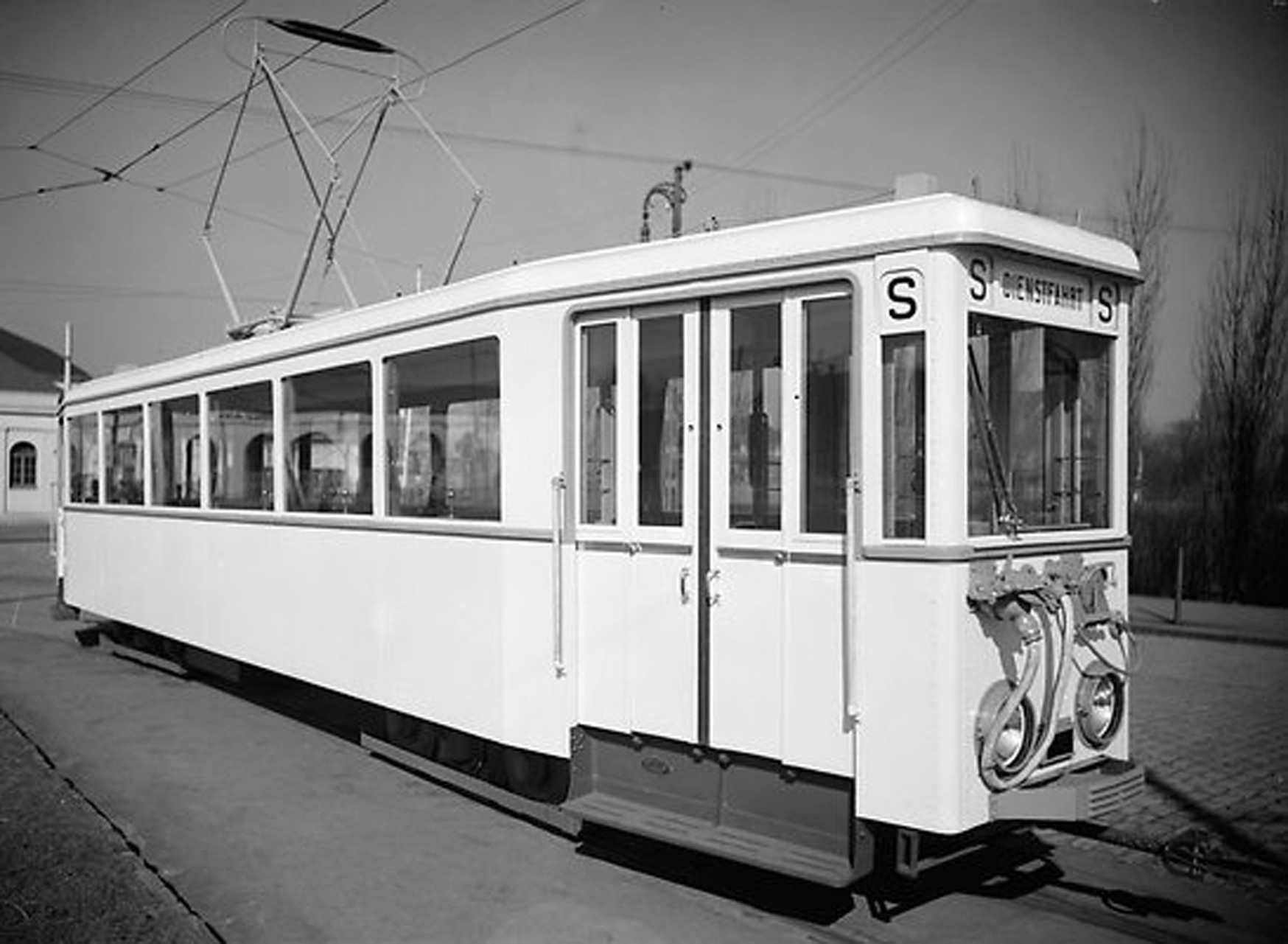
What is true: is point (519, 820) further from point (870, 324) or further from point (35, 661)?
point (35, 661)

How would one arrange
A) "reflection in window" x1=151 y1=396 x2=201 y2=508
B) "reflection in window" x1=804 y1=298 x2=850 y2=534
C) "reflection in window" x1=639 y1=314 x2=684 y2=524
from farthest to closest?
"reflection in window" x1=151 y1=396 x2=201 y2=508 → "reflection in window" x1=639 y1=314 x2=684 y2=524 → "reflection in window" x1=804 y1=298 x2=850 y2=534

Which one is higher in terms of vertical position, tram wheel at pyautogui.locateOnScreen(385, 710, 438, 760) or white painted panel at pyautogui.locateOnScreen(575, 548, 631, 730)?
white painted panel at pyautogui.locateOnScreen(575, 548, 631, 730)

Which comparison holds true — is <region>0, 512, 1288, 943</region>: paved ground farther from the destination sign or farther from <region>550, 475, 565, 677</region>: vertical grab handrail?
the destination sign

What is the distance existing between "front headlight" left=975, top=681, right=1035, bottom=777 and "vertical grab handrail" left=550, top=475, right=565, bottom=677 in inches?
88.4

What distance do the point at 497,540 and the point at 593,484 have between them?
0.71 metres

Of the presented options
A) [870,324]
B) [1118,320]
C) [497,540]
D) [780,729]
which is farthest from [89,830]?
[1118,320]

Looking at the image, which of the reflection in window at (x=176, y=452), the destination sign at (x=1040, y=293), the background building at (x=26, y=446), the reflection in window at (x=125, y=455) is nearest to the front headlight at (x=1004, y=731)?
the destination sign at (x=1040, y=293)

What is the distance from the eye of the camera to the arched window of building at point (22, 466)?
53938mm

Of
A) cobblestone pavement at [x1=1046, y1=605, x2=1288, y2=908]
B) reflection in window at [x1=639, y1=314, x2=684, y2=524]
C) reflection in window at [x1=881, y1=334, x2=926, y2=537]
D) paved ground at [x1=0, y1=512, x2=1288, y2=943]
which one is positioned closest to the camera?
reflection in window at [x1=881, y1=334, x2=926, y2=537]

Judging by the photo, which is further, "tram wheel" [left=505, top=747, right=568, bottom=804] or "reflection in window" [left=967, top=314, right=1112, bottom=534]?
"tram wheel" [left=505, top=747, right=568, bottom=804]

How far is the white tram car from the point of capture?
5387 millimetres

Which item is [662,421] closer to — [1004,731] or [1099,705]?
[1004,731]

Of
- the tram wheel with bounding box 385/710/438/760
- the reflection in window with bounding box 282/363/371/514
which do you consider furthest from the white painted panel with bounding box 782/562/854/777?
the reflection in window with bounding box 282/363/371/514

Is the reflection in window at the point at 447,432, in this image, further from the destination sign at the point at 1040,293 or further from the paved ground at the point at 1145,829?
the destination sign at the point at 1040,293
